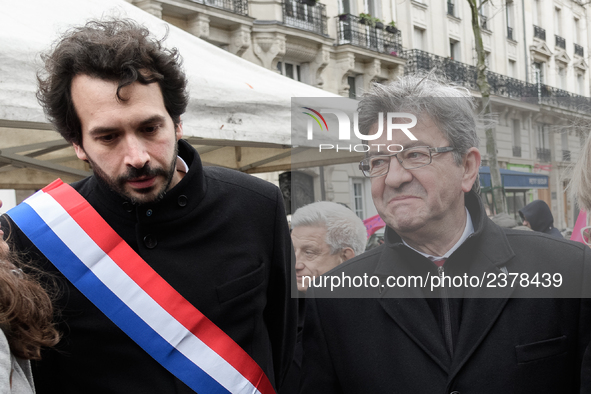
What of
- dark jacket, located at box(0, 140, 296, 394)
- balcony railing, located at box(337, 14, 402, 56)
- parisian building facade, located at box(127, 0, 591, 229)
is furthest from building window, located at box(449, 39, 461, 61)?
dark jacket, located at box(0, 140, 296, 394)

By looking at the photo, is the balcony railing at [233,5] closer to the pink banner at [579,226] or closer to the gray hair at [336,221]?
the gray hair at [336,221]

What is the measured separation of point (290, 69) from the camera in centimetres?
1658

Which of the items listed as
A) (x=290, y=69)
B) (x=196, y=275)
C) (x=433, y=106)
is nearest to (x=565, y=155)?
(x=433, y=106)

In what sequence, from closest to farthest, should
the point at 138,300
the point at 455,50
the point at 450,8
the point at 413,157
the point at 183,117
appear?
1. the point at 413,157
2. the point at 138,300
3. the point at 183,117
4. the point at 450,8
5. the point at 455,50

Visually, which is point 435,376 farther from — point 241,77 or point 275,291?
point 241,77

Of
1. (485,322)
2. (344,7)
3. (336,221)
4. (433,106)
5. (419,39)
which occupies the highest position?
(344,7)

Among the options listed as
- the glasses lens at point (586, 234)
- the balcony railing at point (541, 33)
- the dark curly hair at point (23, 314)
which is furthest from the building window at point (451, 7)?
the dark curly hair at point (23, 314)

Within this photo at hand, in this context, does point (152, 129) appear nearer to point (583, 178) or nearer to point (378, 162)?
point (378, 162)

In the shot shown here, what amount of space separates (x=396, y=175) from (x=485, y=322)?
35cm

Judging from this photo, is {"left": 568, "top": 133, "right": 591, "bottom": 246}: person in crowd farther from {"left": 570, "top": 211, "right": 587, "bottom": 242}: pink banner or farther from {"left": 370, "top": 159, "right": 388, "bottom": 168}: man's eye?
{"left": 370, "top": 159, "right": 388, "bottom": 168}: man's eye

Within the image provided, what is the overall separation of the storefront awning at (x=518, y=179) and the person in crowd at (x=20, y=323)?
39.0 inches

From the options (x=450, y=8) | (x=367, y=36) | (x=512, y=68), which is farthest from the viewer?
(x=512, y=68)

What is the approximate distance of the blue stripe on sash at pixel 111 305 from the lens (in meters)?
1.58

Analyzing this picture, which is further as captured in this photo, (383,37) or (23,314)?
(383,37)
